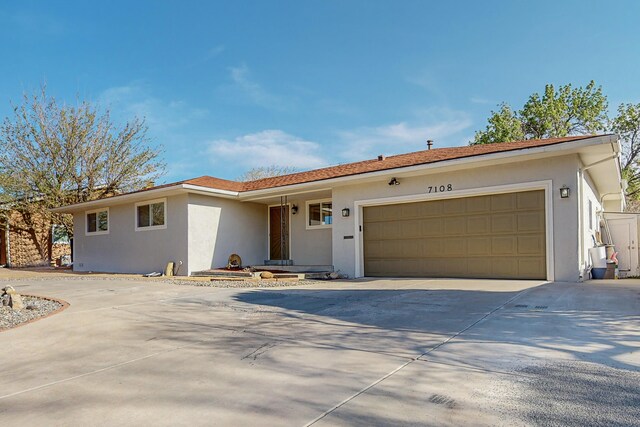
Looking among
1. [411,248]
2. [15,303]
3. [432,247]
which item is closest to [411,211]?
[411,248]

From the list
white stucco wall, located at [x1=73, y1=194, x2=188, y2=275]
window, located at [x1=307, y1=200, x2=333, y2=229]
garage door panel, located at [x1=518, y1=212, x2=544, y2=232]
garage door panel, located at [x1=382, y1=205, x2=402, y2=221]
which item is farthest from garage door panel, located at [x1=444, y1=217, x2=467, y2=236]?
white stucco wall, located at [x1=73, y1=194, x2=188, y2=275]

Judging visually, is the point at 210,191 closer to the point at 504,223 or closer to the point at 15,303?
the point at 15,303

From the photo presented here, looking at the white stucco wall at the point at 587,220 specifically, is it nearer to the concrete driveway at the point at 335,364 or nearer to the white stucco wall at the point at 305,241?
the concrete driveway at the point at 335,364

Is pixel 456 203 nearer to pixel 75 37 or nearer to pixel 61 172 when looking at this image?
pixel 75 37

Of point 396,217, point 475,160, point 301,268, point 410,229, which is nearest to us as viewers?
point 475,160

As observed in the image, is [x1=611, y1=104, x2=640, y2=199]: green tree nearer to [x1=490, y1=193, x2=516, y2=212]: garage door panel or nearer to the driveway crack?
[x1=490, y1=193, x2=516, y2=212]: garage door panel

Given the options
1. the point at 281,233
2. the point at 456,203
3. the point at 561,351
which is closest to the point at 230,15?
the point at 281,233

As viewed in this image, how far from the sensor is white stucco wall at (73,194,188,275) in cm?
1326

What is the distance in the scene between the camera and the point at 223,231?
1412 centimetres

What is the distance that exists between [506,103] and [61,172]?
2658cm

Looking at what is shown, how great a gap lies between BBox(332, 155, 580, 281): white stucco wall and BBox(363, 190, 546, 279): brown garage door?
0.33 metres

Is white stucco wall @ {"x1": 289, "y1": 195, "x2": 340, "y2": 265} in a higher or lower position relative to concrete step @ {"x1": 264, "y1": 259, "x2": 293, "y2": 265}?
higher

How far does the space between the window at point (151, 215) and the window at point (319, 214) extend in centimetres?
489

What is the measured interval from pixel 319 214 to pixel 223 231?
3.37 metres
